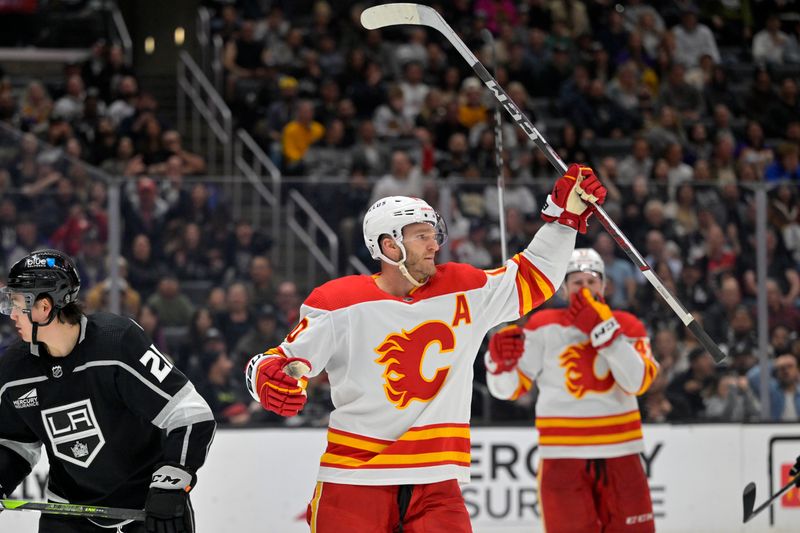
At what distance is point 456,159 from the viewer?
30.9ft

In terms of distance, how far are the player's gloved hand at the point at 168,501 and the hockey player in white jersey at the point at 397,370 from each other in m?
0.33

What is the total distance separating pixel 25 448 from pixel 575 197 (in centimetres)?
179

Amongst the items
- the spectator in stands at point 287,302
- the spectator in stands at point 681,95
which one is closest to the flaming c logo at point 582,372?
the spectator in stands at point 287,302

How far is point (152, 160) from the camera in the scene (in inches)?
355

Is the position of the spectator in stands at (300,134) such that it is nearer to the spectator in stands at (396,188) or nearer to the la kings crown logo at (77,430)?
the spectator in stands at (396,188)

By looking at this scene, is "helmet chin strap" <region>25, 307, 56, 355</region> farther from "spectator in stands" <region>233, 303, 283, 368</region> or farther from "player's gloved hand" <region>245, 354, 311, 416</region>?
"spectator in stands" <region>233, 303, 283, 368</region>

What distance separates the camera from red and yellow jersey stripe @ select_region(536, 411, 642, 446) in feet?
17.0

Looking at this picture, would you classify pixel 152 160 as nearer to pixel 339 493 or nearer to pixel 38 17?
pixel 38 17

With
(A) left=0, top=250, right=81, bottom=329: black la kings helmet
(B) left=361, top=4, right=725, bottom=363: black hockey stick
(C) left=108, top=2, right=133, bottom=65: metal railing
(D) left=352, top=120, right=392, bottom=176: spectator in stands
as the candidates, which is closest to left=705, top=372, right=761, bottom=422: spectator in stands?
(D) left=352, top=120, right=392, bottom=176: spectator in stands

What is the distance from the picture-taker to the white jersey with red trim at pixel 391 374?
146 inches

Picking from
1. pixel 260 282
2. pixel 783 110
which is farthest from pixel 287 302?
pixel 783 110

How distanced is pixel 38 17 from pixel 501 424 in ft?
24.9

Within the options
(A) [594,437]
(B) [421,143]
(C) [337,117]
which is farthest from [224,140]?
(A) [594,437]

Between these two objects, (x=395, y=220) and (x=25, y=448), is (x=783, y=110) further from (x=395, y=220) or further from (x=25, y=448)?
(x=25, y=448)
